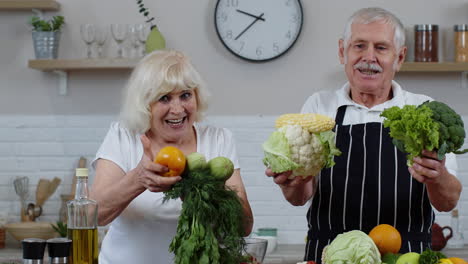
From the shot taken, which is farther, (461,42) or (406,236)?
(461,42)

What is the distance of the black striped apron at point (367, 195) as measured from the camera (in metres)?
2.73

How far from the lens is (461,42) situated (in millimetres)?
4594

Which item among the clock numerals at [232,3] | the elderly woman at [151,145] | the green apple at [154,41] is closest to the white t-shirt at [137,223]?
the elderly woman at [151,145]

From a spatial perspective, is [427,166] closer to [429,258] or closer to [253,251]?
[429,258]

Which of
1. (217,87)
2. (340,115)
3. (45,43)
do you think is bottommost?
(340,115)

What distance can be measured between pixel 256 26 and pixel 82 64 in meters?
1.12

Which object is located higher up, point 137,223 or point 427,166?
point 427,166

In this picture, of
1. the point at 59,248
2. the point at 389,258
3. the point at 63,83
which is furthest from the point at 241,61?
the point at 59,248

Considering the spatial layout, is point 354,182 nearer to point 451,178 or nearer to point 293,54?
point 451,178

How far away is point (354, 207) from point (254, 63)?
2.16 m

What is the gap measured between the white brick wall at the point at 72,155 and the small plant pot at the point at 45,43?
43 centimetres

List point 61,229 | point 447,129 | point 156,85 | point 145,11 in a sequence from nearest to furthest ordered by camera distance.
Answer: point 447,129, point 156,85, point 61,229, point 145,11

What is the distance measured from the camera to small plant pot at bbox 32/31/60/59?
15.0ft

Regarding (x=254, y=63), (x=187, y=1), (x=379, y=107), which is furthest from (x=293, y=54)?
(x=379, y=107)
